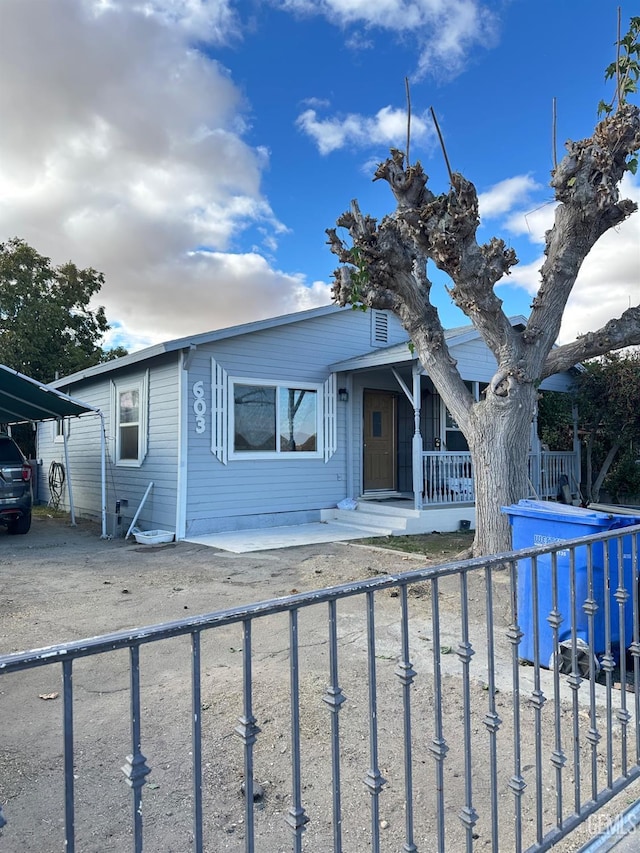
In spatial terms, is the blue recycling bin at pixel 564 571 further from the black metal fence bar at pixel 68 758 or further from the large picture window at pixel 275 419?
the large picture window at pixel 275 419

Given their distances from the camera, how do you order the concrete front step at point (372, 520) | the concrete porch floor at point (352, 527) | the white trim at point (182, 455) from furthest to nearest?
1. the concrete front step at point (372, 520)
2. the white trim at point (182, 455)
3. the concrete porch floor at point (352, 527)

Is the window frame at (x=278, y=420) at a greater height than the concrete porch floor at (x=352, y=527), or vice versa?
the window frame at (x=278, y=420)

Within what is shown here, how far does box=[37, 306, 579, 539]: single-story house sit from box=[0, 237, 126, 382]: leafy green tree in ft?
26.2

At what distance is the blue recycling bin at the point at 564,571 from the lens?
11.8 feet

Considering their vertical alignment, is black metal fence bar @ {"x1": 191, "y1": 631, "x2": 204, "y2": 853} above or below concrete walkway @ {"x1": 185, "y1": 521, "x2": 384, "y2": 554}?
above

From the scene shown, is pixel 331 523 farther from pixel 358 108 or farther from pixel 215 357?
pixel 358 108

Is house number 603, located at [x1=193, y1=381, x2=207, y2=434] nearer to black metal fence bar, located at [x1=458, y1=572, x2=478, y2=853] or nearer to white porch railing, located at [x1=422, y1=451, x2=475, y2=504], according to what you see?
white porch railing, located at [x1=422, y1=451, x2=475, y2=504]

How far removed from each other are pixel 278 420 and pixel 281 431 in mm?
221

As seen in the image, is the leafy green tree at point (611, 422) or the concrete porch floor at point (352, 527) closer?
the concrete porch floor at point (352, 527)

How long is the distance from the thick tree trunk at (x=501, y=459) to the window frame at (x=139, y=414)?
21.4 feet

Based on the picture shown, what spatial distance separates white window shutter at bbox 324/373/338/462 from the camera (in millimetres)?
11359

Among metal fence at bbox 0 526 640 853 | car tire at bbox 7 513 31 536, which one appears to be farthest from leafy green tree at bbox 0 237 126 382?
metal fence at bbox 0 526 640 853

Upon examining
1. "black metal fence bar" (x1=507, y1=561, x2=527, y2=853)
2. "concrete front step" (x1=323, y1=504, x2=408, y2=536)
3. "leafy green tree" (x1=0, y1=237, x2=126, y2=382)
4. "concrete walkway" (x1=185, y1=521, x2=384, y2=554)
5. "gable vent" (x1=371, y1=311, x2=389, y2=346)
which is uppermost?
"leafy green tree" (x1=0, y1=237, x2=126, y2=382)

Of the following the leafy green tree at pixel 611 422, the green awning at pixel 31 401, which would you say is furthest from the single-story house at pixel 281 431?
the green awning at pixel 31 401
